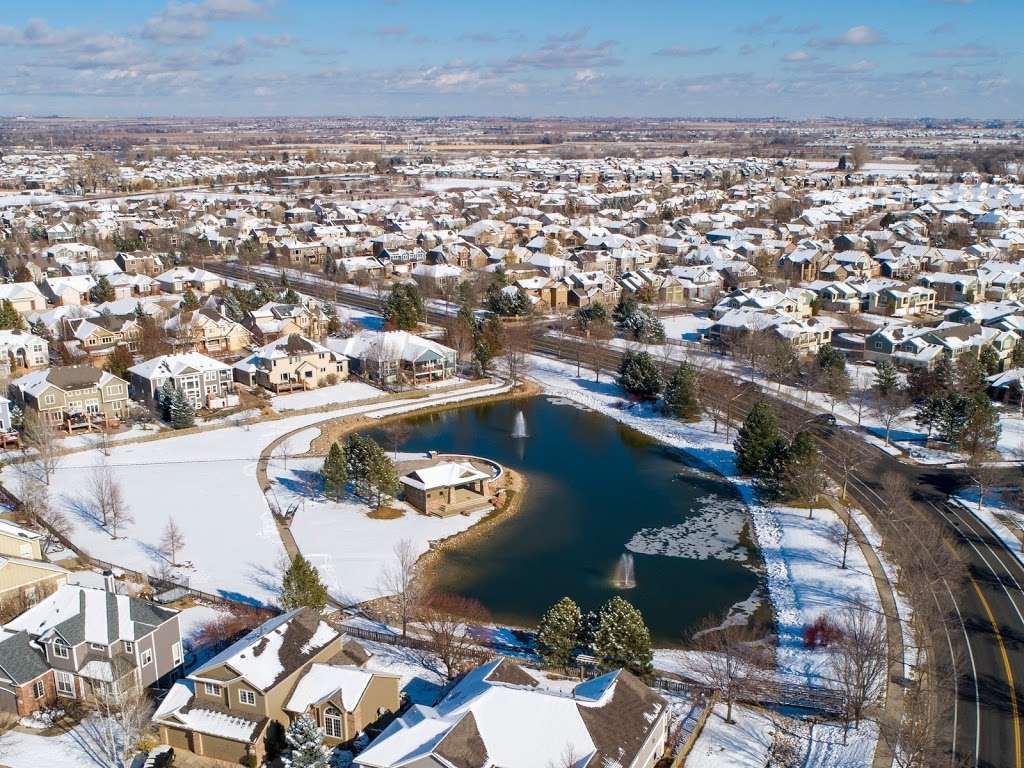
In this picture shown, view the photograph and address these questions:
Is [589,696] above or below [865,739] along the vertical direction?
above

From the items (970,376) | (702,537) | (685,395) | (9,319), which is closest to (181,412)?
(9,319)

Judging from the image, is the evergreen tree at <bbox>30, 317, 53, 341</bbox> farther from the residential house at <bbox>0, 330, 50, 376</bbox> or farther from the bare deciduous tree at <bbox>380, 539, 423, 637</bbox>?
the bare deciduous tree at <bbox>380, 539, 423, 637</bbox>

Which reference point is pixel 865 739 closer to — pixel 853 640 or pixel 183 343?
pixel 853 640

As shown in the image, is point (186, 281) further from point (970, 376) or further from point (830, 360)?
point (970, 376)

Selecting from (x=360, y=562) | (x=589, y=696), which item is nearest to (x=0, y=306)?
(x=360, y=562)

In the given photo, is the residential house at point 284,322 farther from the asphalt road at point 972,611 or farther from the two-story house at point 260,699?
the two-story house at point 260,699

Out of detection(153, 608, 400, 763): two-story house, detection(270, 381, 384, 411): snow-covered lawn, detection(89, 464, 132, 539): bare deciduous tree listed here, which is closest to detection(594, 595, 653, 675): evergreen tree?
detection(153, 608, 400, 763): two-story house
